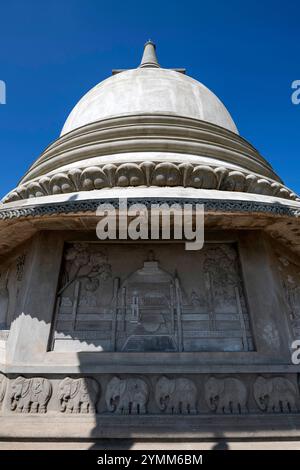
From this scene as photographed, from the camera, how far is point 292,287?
456cm

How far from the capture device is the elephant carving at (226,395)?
3.42m

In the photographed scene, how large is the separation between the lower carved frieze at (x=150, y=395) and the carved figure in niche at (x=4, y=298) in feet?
3.74

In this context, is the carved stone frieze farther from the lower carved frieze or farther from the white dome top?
the white dome top

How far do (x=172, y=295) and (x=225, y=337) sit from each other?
36.7 inches

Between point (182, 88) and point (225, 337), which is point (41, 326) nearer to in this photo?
point (225, 337)

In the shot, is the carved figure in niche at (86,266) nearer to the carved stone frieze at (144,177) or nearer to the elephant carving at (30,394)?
the carved stone frieze at (144,177)

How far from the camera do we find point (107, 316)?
13.1 feet

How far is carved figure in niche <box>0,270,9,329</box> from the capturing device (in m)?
4.46

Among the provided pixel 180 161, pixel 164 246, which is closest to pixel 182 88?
pixel 180 161

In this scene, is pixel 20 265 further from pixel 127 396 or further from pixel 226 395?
pixel 226 395

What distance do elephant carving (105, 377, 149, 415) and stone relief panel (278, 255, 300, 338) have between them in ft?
7.78

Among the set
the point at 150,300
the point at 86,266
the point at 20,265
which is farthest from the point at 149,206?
the point at 20,265

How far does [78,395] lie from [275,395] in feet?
8.15

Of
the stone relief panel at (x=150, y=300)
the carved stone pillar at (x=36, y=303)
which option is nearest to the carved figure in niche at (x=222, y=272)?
the stone relief panel at (x=150, y=300)
